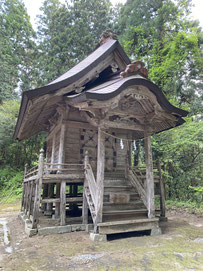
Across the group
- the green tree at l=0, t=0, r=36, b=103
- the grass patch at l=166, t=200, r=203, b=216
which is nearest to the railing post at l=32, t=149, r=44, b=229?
the grass patch at l=166, t=200, r=203, b=216

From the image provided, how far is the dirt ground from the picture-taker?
3.85 meters

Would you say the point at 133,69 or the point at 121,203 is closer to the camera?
the point at 133,69

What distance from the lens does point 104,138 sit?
6.07 m

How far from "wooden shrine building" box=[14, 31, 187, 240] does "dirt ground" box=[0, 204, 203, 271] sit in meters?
0.59

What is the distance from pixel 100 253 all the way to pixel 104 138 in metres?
3.09

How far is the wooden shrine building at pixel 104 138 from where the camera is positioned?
5.80 meters

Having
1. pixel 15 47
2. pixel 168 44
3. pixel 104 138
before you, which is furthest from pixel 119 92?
pixel 15 47

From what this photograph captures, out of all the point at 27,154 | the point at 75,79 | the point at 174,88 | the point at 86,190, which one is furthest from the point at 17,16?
the point at 86,190

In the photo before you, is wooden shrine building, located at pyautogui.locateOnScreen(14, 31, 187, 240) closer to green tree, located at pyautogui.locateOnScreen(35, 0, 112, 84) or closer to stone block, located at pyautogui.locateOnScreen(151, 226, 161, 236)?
stone block, located at pyautogui.locateOnScreen(151, 226, 161, 236)

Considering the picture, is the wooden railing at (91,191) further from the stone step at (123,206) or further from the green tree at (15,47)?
the green tree at (15,47)

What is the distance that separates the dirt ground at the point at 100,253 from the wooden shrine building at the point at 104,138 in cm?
59

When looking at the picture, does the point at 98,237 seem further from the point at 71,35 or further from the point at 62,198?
the point at 71,35

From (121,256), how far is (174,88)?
41.4 ft

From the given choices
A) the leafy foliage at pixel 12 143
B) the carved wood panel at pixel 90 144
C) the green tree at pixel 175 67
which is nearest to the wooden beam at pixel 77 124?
the carved wood panel at pixel 90 144
